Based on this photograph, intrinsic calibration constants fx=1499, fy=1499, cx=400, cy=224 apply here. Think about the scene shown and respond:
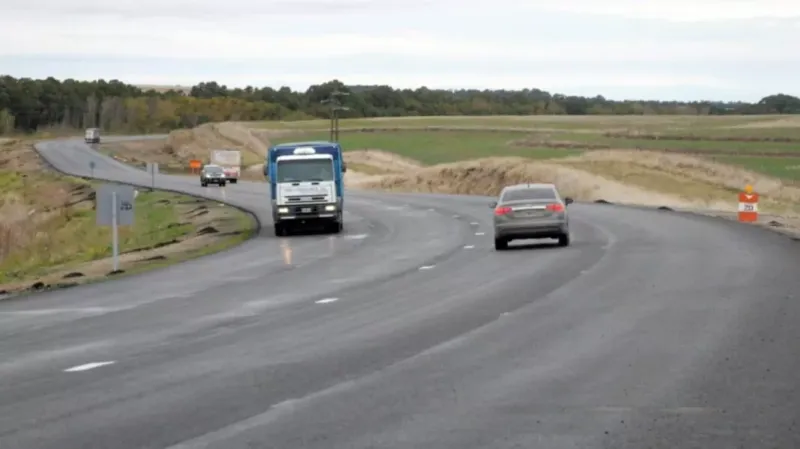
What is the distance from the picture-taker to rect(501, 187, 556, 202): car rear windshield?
36188 mm

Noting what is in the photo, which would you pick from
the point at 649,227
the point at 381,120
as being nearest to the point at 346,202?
the point at 649,227

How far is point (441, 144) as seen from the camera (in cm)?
14900

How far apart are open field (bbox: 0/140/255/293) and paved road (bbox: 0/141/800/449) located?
352 centimetres

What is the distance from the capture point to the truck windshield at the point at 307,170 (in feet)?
156

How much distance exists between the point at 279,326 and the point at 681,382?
722cm

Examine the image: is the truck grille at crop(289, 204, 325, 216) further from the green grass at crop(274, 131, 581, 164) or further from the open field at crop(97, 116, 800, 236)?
the green grass at crop(274, 131, 581, 164)

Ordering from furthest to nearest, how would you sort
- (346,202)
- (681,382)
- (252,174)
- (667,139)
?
1. (667,139)
2. (252,174)
3. (346,202)
4. (681,382)

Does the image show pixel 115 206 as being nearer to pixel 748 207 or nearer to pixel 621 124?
pixel 748 207

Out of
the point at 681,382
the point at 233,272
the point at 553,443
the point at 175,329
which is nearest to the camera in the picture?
the point at 553,443

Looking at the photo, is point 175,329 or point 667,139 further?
point 667,139

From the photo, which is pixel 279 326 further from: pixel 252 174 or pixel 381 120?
pixel 381 120

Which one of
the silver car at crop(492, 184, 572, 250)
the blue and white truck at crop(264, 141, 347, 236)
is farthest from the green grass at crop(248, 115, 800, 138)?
the silver car at crop(492, 184, 572, 250)

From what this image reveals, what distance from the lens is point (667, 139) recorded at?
13025 cm

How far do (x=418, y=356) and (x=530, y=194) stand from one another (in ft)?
69.5
